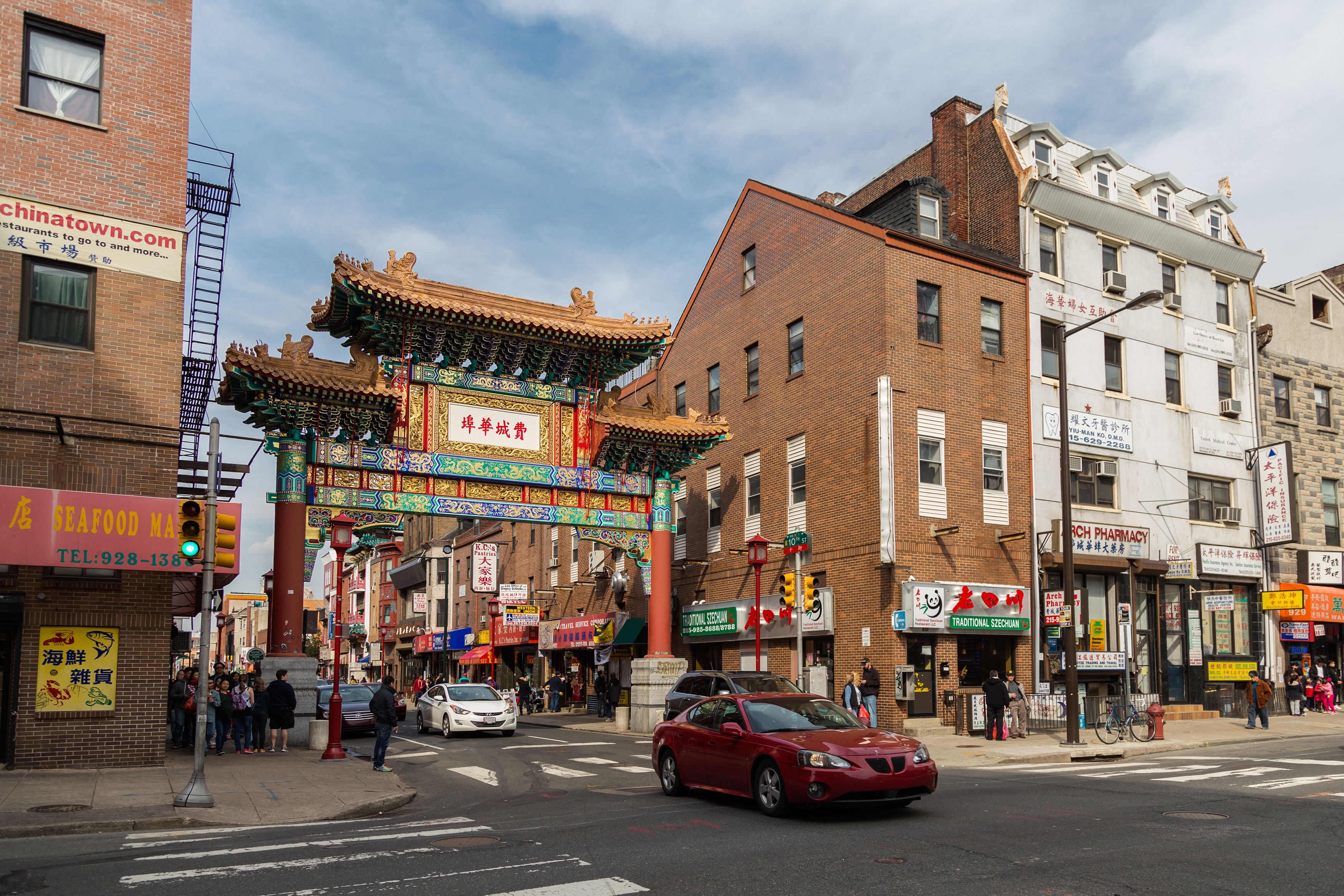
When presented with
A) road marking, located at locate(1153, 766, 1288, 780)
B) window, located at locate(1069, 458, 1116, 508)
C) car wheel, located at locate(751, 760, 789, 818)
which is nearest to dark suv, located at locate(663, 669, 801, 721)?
road marking, located at locate(1153, 766, 1288, 780)

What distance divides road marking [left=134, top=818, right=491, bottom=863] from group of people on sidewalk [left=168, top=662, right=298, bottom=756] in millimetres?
10679

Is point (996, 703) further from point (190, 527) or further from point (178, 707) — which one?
point (178, 707)

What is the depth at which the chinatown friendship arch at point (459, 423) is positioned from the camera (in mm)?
23188

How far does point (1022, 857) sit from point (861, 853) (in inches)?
55.1

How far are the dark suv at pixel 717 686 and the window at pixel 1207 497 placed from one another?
754 inches

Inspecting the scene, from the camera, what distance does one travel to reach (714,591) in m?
34.7

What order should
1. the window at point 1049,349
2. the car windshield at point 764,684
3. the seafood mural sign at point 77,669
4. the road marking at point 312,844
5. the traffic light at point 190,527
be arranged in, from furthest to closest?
the window at point 1049,349, the car windshield at point 764,684, the seafood mural sign at point 77,669, the traffic light at point 190,527, the road marking at point 312,844

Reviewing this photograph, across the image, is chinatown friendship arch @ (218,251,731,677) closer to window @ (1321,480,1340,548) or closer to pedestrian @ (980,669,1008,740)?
pedestrian @ (980,669,1008,740)

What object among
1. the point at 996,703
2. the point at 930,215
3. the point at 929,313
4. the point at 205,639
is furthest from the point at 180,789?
the point at 930,215

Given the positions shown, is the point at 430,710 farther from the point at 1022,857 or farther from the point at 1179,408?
the point at 1179,408

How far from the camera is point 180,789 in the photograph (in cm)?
1470

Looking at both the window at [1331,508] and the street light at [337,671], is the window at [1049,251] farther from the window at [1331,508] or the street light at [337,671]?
the street light at [337,671]

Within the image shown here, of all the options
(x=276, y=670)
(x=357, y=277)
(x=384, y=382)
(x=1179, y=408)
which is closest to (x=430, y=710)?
(x=276, y=670)

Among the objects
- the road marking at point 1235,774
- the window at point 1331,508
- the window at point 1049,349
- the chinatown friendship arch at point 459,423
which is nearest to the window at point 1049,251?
the window at point 1049,349
